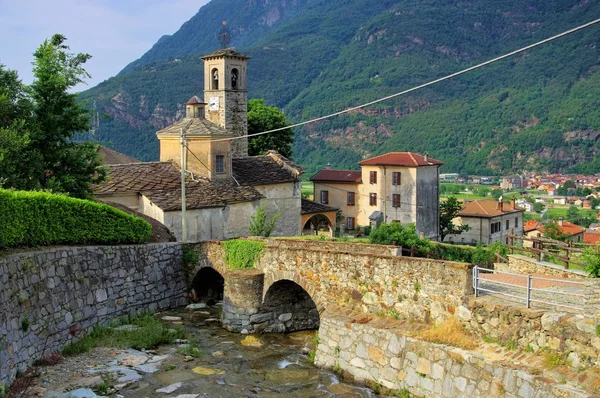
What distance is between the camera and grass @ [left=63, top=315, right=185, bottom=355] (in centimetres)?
1945

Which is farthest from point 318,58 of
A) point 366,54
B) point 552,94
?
point 552,94

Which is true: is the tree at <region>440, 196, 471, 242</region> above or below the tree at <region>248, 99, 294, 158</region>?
below

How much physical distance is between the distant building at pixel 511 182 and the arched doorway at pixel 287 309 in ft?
266

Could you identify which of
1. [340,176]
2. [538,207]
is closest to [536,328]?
[340,176]

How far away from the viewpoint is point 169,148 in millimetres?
37344

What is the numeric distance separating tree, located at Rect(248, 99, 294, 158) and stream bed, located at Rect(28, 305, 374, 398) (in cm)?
3569

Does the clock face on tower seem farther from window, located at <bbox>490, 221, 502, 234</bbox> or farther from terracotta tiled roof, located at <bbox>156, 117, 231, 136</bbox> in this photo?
window, located at <bbox>490, 221, 502, 234</bbox>

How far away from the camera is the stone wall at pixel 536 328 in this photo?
43.6 feet

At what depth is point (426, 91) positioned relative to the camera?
12306cm

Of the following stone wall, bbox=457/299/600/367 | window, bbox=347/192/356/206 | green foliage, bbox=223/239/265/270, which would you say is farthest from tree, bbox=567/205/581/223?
stone wall, bbox=457/299/600/367

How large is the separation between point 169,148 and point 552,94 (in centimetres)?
9222

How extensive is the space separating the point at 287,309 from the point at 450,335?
26.0ft

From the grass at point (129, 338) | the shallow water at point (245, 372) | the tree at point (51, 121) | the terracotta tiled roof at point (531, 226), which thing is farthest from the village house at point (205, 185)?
the terracotta tiled roof at point (531, 226)

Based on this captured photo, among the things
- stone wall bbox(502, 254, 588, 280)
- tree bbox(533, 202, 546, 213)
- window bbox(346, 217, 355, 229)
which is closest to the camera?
stone wall bbox(502, 254, 588, 280)
